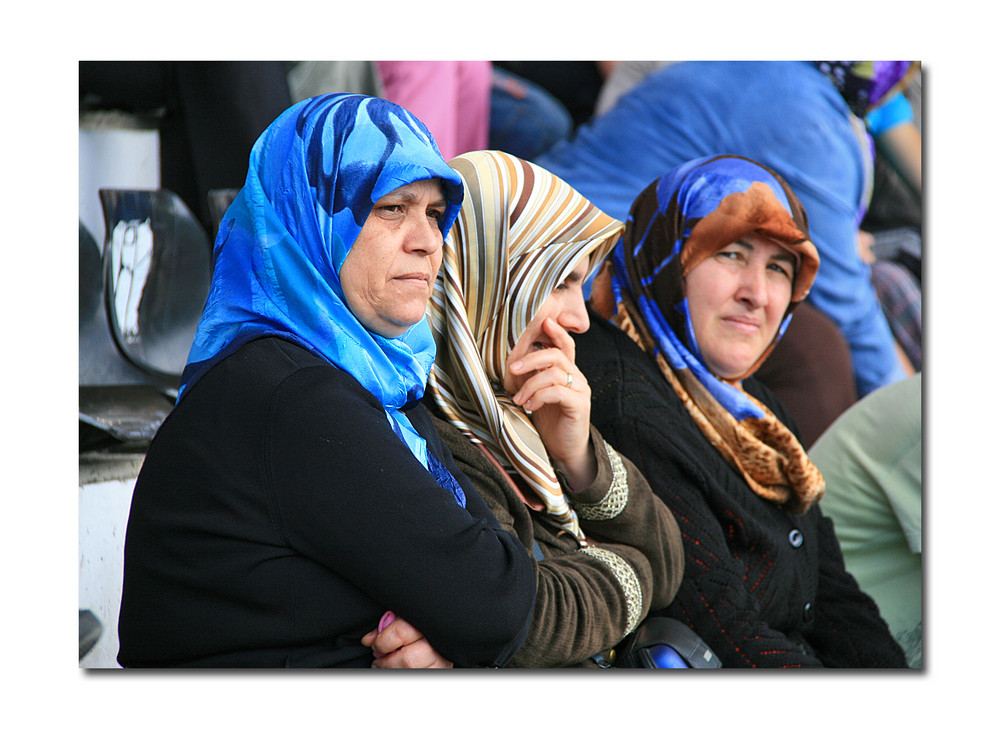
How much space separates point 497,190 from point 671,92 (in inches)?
28.6

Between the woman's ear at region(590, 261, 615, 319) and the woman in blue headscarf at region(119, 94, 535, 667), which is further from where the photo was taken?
the woman's ear at region(590, 261, 615, 319)

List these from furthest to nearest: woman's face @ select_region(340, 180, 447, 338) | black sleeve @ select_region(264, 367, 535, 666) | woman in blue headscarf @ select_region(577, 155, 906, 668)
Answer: woman in blue headscarf @ select_region(577, 155, 906, 668) < woman's face @ select_region(340, 180, 447, 338) < black sleeve @ select_region(264, 367, 535, 666)

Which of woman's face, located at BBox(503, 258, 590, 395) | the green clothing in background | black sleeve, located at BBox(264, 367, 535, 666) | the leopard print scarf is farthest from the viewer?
the green clothing in background

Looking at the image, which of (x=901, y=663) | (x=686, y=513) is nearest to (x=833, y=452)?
(x=901, y=663)

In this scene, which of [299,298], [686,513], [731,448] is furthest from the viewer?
[731,448]

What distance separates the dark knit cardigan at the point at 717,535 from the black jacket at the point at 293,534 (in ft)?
1.72

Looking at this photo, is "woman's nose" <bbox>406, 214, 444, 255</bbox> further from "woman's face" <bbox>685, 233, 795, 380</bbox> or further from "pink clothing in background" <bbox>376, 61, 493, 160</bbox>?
"woman's face" <bbox>685, 233, 795, 380</bbox>

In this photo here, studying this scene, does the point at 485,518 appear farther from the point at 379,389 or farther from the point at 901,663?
the point at 901,663

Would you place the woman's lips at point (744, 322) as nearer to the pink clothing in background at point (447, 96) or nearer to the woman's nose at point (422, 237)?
the pink clothing in background at point (447, 96)

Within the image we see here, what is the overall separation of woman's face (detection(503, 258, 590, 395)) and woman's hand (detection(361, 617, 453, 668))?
19.3 inches

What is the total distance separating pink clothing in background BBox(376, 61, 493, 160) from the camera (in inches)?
73.5

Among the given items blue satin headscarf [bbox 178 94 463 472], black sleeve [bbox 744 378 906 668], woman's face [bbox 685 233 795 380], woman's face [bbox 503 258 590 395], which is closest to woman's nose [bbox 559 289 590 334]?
woman's face [bbox 503 258 590 395]

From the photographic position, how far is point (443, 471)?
1.33 metres

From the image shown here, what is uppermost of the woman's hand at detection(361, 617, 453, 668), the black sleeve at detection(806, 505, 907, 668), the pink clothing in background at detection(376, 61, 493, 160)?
the pink clothing in background at detection(376, 61, 493, 160)
